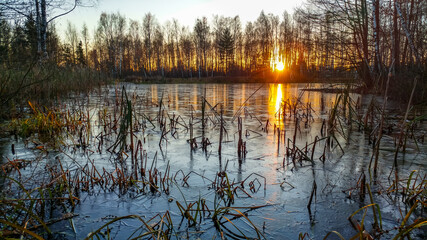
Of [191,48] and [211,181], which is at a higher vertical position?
[191,48]

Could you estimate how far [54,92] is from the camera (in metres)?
8.04

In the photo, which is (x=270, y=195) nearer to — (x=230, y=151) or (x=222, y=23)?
(x=230, y=151)

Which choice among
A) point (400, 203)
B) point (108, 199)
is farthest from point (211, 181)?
point (400, 203)

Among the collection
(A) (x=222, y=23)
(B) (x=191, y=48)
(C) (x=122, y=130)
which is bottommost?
(C) (x=122, y=130)

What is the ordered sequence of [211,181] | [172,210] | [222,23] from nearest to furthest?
[172,210]
[211,181]
[222,23]

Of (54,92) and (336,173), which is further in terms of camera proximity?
(54,92)

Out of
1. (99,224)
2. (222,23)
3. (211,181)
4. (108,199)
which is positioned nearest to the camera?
(99,224)

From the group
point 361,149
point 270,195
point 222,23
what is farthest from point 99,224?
point 222,23

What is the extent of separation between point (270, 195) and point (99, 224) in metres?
1.41

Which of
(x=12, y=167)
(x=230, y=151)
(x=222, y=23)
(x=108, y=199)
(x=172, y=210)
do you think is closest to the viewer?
Result: (x=172, y=210)

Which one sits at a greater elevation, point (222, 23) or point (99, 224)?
point (222, 23)

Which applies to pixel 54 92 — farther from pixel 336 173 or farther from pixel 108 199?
pixel 336 173

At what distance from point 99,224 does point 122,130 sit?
1.00 m

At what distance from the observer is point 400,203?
2287 millimetres
